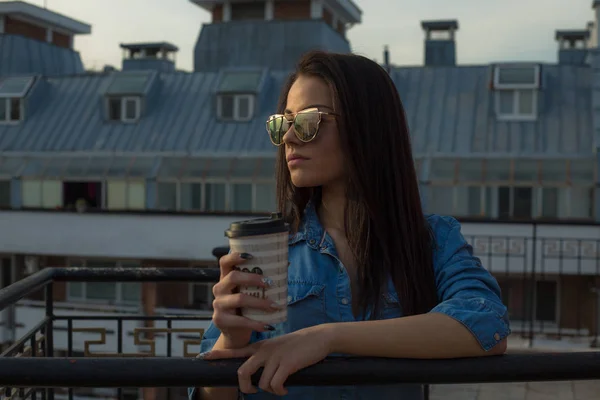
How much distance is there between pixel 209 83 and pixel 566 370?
27.8 m

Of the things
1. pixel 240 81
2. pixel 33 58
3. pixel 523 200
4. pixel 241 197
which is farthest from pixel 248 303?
pixel 33 58

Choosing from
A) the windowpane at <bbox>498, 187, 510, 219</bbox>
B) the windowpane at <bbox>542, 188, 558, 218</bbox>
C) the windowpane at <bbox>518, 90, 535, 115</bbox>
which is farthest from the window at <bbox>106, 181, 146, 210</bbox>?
the windowpane at <bbox>542, 188, 558, 218</bbox>

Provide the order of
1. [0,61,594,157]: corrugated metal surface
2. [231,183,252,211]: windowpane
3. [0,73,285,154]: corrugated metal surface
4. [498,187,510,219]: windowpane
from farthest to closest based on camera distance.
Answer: [0,73,285,154]: corrugated metal surface, [231,183,252,211]: windowpane, [0,61,594,157]: corrugated metal surface, [498,187,510,219]: windowpane

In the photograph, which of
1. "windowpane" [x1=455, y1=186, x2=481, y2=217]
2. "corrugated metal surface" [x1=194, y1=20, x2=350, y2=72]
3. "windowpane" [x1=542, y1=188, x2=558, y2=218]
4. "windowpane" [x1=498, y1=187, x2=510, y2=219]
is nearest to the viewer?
"windowpane" [x1=542, y1=188, x2=558, y2=218]

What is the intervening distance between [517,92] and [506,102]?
476 mm

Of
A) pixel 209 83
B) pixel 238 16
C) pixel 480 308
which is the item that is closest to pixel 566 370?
pixel 480 308

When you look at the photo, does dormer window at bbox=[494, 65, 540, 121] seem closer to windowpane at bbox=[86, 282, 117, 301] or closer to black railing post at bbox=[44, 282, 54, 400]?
windowpane at bbox=[86, 282, 117, 301]

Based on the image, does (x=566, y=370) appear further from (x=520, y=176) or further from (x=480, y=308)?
(x=520, y=176)

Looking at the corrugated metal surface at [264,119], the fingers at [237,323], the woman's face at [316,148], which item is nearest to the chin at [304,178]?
the woman's face at [316,148]

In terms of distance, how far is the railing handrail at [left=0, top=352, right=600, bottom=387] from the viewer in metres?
1.60

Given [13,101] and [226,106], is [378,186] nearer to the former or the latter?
[226,106]

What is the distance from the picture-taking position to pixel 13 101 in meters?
29.3

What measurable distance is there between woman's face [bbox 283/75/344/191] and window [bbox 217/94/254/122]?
25.9 metres

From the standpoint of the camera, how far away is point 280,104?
2031mm
